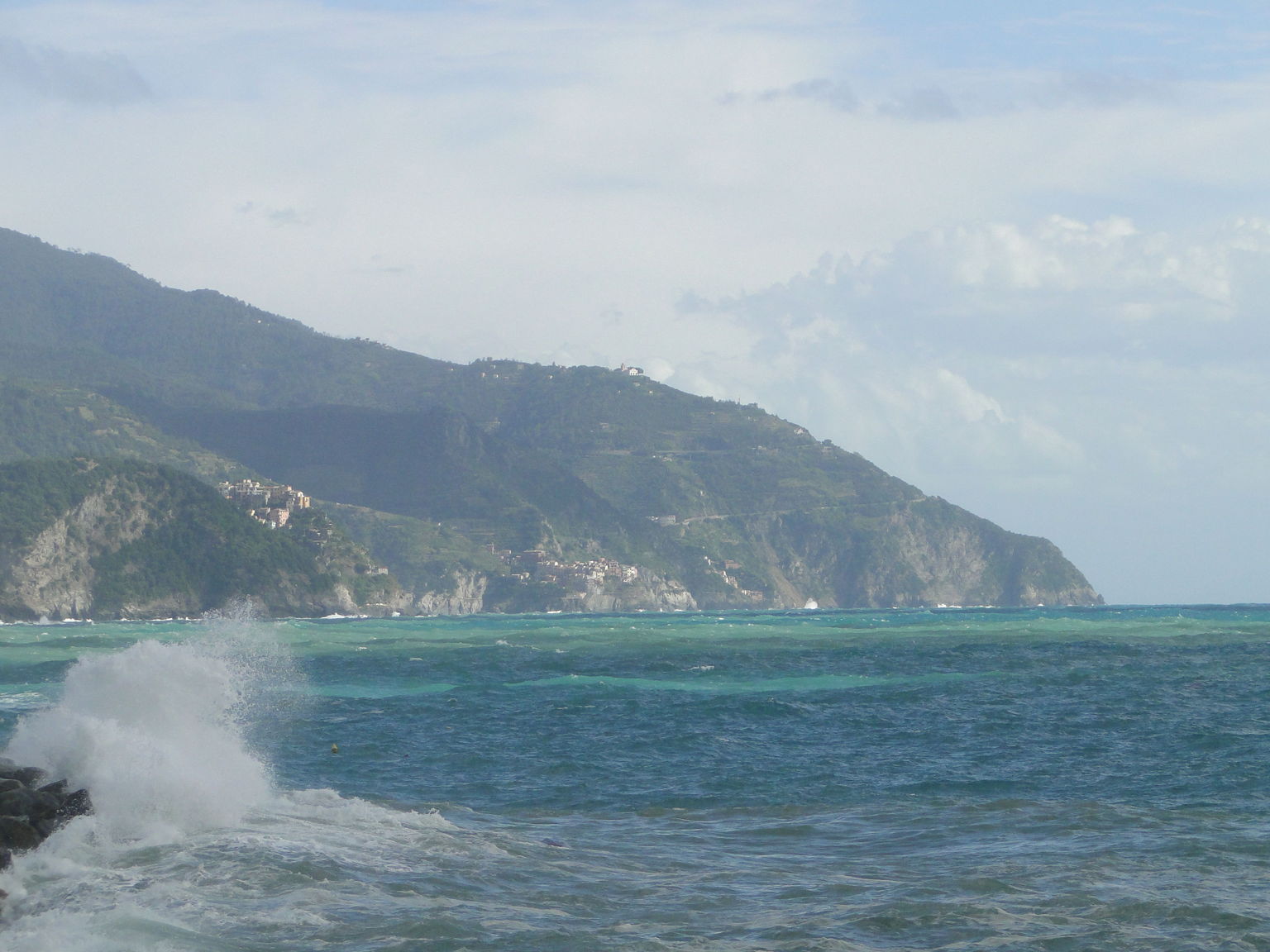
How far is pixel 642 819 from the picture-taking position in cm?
2194

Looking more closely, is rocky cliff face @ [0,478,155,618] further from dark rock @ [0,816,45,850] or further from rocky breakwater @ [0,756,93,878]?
dark rock @ [0,816,45,850]

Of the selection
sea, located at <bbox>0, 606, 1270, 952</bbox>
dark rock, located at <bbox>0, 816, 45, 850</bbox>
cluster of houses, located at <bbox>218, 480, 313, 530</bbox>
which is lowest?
sea, located at <bbox>0, 606, 1270, 952</bbox>

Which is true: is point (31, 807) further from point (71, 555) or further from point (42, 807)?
point (71, 555)

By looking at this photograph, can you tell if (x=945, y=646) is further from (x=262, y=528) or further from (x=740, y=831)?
(x=262, y=528)

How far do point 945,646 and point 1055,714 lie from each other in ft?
118

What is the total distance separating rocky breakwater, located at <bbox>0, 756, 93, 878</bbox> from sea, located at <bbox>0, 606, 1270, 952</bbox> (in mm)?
286

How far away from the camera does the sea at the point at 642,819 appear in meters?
14.6

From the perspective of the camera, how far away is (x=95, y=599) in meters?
151

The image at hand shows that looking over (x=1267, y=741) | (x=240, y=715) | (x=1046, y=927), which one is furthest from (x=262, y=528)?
(x=1046, y=927)

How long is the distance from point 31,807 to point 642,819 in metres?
9.21

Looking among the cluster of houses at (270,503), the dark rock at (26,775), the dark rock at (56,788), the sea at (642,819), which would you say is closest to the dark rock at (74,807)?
the dark rock at (56,788)

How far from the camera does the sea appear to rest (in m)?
14.6

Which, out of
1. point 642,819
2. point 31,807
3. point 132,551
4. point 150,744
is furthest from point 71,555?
point 31,807

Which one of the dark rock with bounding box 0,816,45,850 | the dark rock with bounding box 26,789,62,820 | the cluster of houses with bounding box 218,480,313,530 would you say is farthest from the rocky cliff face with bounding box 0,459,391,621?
the dark rock with bounding box 0,816,45,850
